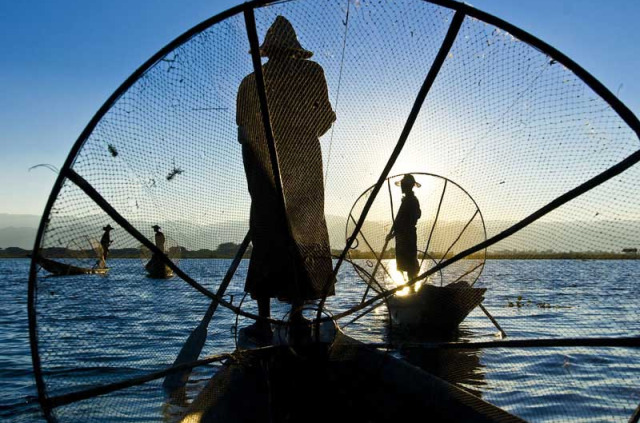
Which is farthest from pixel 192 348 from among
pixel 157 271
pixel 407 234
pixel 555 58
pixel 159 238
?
pixel 157 271

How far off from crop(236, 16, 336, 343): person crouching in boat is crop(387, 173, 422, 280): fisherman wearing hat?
296 centimetres

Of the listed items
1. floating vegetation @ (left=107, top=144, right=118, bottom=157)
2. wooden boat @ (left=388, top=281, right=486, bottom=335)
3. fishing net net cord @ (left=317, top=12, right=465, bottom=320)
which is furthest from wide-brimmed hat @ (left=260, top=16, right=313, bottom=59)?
wooden boat @ (left=388, top=281, right=486, bottom=335)

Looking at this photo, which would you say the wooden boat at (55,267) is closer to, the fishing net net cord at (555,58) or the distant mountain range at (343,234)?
the distant mountain range at (343,234)

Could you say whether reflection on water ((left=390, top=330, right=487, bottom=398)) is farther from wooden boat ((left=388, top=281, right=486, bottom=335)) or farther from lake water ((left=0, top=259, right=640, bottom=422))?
wooden boat ((left=388, top=281, right=486, bottom=335))

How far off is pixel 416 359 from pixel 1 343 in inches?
237

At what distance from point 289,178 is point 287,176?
0.08ft

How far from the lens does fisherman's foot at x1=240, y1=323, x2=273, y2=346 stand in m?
3.93

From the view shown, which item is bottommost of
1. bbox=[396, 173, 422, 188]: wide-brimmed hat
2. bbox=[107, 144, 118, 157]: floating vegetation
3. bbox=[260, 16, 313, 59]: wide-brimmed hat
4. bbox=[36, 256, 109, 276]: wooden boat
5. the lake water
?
the lake water

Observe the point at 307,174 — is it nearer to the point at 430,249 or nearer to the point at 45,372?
the point at 45,372

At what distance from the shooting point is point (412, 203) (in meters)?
7.04

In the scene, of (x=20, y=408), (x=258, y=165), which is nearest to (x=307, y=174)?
(x=258, y=165)

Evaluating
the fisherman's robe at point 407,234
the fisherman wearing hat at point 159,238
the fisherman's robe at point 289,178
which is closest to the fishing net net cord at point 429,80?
the fisherman's robe at point 289,178

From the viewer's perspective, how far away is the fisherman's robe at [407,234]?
7.06 m

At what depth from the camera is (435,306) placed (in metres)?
6.73
